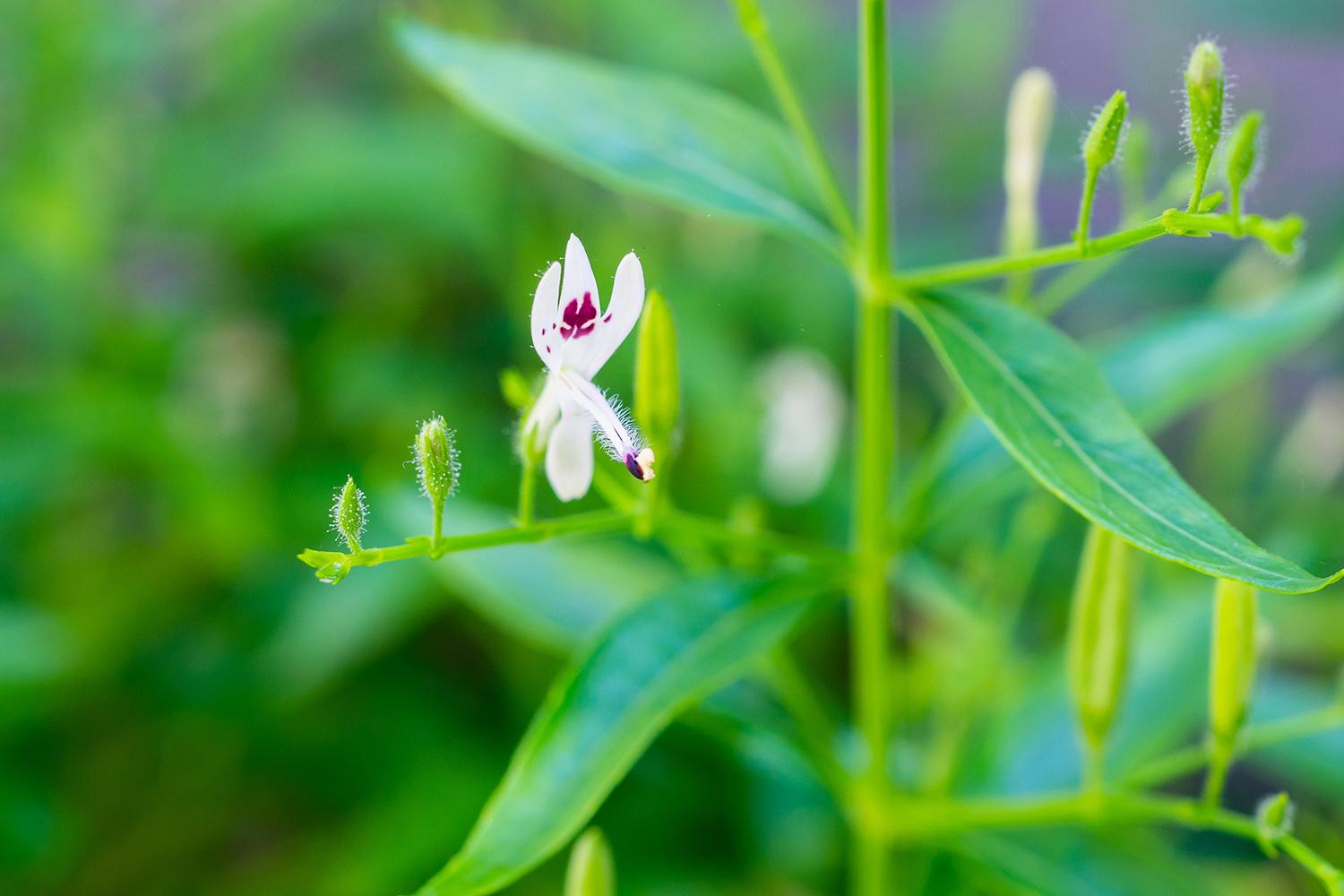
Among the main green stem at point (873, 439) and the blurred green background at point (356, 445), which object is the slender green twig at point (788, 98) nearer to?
the main green stem at point (873, 439)

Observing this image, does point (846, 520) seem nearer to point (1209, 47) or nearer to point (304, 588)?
point (304, 588)

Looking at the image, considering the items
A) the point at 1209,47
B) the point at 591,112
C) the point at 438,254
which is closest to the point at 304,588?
the point at 438,254

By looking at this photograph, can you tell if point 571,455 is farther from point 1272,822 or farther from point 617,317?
point 1272,822

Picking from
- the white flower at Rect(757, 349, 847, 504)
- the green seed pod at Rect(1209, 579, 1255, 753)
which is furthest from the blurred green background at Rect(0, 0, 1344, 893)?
the green seed pod at Rect(1209, 579, 1255, 753)

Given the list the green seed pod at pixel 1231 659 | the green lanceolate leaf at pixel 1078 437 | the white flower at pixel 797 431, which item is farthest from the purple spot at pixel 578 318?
the white flower at pixel 797 431

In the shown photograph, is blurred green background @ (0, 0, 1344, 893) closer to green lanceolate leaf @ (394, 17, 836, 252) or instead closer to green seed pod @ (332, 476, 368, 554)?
green lanceolate leaf @ (394, 17, 836, 252)

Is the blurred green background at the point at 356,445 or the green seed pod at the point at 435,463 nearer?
the green seed pod at the point at 435,463

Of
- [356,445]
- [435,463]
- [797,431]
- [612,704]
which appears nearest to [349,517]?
[435,463]

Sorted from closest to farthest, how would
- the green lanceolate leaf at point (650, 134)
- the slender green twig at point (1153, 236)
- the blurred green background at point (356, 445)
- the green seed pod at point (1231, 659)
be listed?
1. the slender green twig at point (1153, 236)
2. the green seed pod at point (1231, 659)
3. the green lanceolate leaf at point (650, 134)
4. the blurred green background at point (356, 445)
